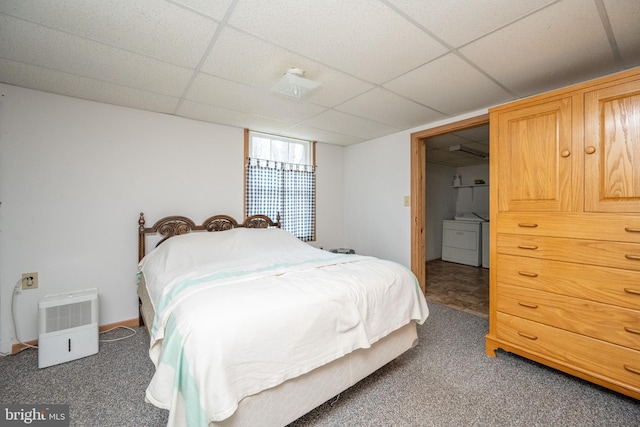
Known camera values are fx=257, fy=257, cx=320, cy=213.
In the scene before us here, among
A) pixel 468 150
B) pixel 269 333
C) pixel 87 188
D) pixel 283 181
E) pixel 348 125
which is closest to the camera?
pixel 269 333

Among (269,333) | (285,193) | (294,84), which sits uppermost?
(294,84)

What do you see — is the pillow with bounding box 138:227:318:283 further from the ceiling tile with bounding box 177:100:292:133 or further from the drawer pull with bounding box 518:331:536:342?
the drawer pull with bounding box 518:331:536:342

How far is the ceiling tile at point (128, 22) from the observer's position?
51.6 inches

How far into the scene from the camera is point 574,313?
5.47ft

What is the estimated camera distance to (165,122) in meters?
2.80

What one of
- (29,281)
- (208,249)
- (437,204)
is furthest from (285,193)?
(437,204)

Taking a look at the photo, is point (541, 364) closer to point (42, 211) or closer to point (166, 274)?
point (166, 274)

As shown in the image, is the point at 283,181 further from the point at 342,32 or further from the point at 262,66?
the point at 342,32

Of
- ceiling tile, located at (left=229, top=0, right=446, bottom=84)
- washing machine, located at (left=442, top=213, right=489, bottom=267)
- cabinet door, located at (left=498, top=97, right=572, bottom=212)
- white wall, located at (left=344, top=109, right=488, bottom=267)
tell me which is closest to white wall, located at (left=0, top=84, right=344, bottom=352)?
ceiling tile, located at (left=229, top=0, right=446, bottom=84)

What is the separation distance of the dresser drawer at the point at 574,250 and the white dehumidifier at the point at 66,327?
334 centimetres

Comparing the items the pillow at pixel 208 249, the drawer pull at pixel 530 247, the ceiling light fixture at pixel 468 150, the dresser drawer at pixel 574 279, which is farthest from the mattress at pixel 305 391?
the ceiling light fixture at pixel 468 150

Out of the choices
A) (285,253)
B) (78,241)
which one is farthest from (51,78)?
(285,253)

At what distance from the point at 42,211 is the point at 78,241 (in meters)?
0.36

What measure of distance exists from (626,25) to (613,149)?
68cm
